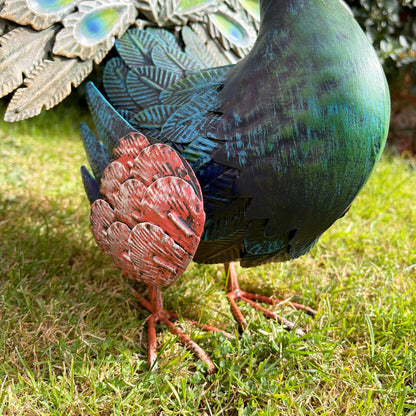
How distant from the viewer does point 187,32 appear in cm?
165

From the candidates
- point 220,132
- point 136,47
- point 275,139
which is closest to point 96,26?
point 136,47

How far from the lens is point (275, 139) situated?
3.29 ft

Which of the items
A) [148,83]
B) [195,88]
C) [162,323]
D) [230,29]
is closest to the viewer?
[195,88]

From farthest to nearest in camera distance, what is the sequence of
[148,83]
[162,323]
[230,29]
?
[230,29] → [162,323] → [148,83]

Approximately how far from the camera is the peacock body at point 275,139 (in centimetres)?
98

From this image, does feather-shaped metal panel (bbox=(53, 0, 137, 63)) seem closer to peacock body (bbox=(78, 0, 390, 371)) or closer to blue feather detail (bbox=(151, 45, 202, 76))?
blue feather detail (bbox=(151, 45, 202, 76))

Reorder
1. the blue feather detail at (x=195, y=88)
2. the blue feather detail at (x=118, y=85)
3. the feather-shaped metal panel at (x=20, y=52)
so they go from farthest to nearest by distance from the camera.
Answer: the blue feather detail at (x=118, y=85)
the feather-shaped metal panel at (x=20, y=52)
the blue feather detail at (x=195, y=88)

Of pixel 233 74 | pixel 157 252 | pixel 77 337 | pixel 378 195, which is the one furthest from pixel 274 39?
pixel 378 195

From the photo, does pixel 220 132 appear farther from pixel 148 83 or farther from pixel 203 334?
pixel 203 334

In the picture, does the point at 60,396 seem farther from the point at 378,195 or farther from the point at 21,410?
the point at 378,195

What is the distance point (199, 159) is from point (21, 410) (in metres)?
0.78

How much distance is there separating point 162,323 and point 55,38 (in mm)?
991

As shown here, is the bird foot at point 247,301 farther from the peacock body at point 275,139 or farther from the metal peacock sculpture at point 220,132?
the peacock body at point 275,139

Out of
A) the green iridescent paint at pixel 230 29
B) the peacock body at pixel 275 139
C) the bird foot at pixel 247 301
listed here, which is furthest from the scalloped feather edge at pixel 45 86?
the bird foot at pixel 247 301
